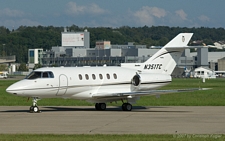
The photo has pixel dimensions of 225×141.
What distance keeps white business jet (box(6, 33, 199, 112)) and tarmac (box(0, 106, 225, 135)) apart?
133 centimetres

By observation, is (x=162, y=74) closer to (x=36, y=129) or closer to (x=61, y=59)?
(x=36, y=129)

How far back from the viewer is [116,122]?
982 inches

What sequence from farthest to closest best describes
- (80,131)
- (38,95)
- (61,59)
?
(61,59) → (38,95) → (80,131)

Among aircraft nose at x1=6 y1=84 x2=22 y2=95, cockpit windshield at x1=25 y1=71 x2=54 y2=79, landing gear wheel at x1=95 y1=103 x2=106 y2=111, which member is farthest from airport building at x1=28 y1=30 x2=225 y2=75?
aircraft nose at x1=6 y1=84 x2=22 y2=95

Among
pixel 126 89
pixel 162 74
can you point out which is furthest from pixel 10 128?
pixel 162 74

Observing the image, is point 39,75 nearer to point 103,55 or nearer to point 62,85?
point 62,85

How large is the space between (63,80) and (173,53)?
7949 millimetres

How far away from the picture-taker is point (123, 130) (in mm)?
21922

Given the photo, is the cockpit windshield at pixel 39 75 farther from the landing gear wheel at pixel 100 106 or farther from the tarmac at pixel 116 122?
the landing gear wheel at pixel 100 106

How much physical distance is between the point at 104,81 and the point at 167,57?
4815mm

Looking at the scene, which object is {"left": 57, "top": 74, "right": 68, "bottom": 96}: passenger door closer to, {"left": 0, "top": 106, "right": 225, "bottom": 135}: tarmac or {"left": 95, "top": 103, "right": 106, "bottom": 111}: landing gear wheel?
{"left": 0, "top": 106, "right": 225, "bottom": 135}: tarmac

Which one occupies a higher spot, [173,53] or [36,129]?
[173,53]

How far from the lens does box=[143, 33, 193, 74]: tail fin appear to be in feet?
113

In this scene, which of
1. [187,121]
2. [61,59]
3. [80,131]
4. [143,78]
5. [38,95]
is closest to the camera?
[80,131]
